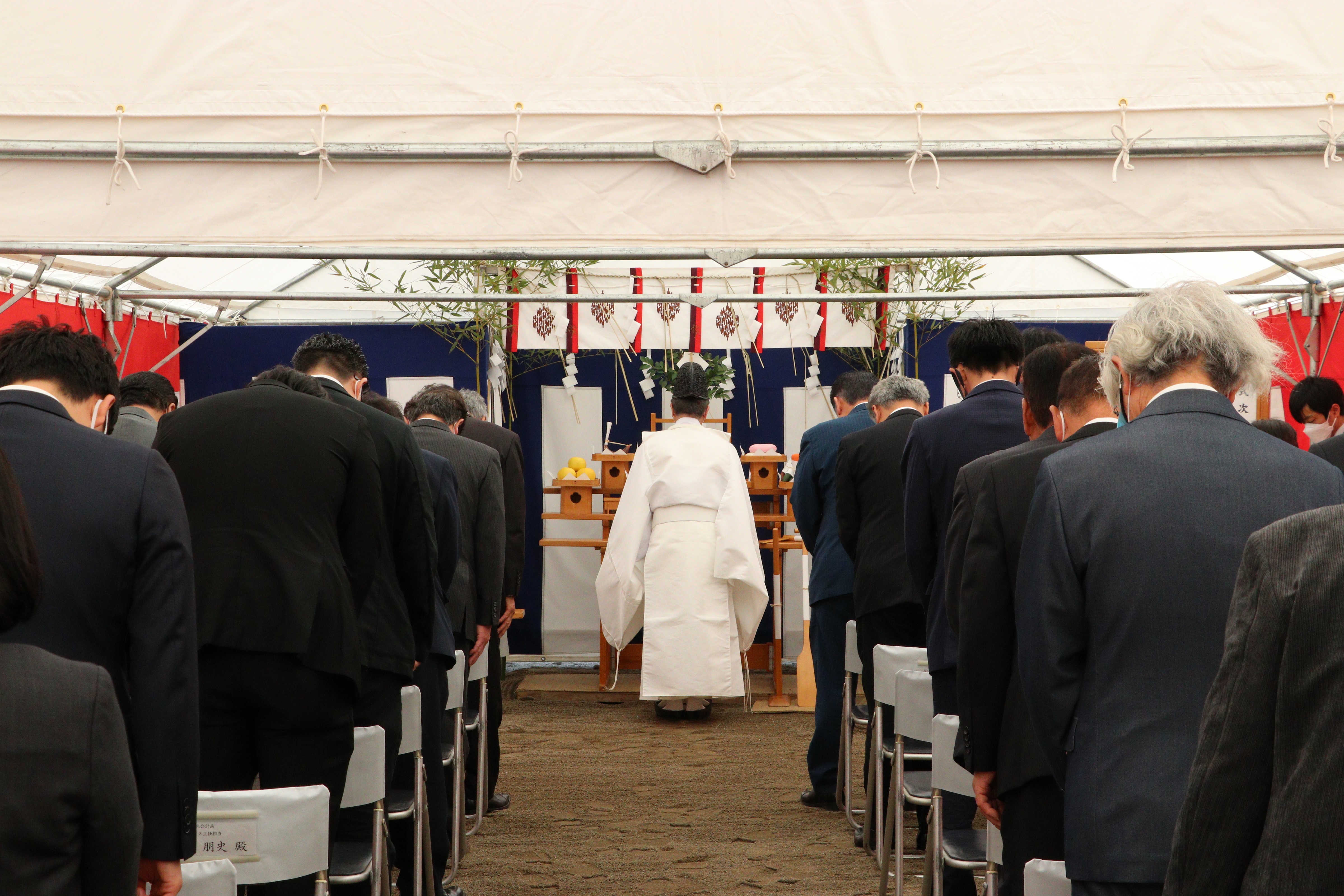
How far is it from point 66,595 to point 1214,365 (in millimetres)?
1767

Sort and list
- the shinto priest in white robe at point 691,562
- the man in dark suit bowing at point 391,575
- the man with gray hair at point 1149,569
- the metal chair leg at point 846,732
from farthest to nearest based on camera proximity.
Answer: the shinto priest in white robe at point 691,562
the metal chair leg at point 846,732
the man in dark suit bowing at point 391,575
the man with gray hair at point 1149,569

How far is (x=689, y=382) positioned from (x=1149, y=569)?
4.45 metres

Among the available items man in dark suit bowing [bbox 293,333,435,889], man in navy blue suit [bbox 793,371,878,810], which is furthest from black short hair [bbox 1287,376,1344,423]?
man in dark suit bowing [bbox 293,333,435,889]

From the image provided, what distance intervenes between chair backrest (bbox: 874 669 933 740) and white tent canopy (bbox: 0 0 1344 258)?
115 cm

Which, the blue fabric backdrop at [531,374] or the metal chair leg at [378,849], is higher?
the blue fabric backdrop at [531,374]

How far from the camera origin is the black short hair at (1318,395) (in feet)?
16.5

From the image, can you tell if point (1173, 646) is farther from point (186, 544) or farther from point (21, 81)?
point (21, 81)

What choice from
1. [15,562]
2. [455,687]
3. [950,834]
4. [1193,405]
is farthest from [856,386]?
[15,562]

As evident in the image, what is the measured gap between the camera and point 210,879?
1685mm

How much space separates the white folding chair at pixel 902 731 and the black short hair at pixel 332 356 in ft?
5.29

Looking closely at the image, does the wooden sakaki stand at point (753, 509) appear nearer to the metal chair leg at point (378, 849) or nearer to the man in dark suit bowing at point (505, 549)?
the man in dark suit bowing at point (505, 549)

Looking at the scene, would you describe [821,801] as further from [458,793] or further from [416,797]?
→ [416,797]

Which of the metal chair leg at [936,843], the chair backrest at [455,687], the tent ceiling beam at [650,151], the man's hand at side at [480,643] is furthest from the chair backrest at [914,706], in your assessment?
the man's hand at side at [480,643]

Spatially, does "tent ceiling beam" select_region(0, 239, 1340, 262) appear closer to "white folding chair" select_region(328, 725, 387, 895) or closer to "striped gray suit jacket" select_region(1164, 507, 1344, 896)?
"white folding chair" select_region(328, 725, 387, 895)
